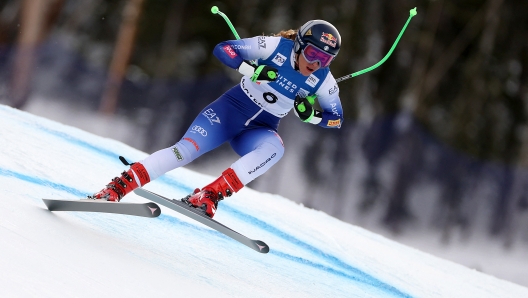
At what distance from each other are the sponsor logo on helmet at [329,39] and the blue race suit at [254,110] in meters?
0.26

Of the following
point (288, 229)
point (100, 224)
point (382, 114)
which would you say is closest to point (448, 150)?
point (382, 114)

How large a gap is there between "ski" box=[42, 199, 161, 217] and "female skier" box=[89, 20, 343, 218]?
0.59 ft

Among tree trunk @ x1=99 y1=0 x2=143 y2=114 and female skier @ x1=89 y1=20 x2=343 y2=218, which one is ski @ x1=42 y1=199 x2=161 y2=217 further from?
tree trunk @ x1=99 y1=0 x2=143 y2=114

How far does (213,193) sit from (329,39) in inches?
45.5

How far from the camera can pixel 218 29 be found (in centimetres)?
838

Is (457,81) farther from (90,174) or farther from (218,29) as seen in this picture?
(90,174)

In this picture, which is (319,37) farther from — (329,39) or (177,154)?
(177,154)

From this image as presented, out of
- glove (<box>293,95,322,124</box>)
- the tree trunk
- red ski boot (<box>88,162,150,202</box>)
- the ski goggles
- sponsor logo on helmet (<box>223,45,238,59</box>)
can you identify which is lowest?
red ski boot (<box>88,162,150,202</box>)

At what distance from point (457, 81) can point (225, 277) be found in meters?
6.67

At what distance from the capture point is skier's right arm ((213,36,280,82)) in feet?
12.1

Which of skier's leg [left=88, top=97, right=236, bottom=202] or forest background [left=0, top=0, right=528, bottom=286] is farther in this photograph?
forest background [left=0, top=0, right=528, bottom=286]

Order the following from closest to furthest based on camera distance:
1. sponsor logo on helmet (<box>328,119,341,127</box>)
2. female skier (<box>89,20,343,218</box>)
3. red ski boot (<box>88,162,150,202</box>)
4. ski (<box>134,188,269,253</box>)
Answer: ski (<box>134,188,269,253</box>) < red ski boot (<box>88,162,150,202</box>) < female skier (<box>89,20,343,218</box>) < sponsor logo on helmet (<box>328,119,341,127</box>)

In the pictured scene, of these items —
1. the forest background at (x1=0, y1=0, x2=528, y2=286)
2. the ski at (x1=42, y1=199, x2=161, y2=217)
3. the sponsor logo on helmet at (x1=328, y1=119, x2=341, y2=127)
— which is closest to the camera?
the ski at (x1=42, y1=199, x2=161, y2=217)

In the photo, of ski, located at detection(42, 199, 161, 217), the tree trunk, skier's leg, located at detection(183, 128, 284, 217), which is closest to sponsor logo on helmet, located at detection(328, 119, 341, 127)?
skier's leg, located at detection(183, 128, 284, 217)
